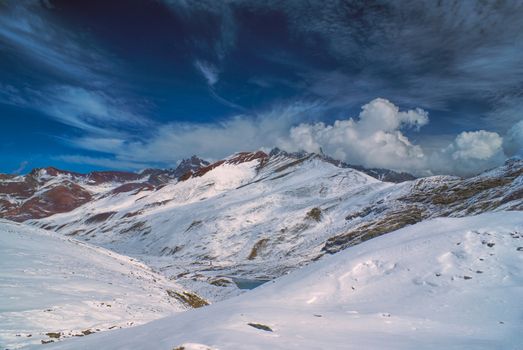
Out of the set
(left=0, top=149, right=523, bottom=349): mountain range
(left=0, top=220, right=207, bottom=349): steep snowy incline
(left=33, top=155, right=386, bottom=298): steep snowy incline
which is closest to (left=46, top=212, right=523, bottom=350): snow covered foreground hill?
(left=0, top=220, right=207, bottom=349): steep snowy incline

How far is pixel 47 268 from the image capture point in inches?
1025

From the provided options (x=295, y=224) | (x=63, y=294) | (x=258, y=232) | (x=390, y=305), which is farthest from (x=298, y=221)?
(x=390, y=305)

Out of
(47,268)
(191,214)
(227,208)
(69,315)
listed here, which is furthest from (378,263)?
(191,214)

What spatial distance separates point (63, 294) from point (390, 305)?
1824cm

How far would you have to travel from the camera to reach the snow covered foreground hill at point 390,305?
1071cm

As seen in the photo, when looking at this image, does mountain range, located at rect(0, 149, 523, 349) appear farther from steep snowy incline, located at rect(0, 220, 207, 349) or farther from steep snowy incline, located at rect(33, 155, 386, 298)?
steep snowy incline, located at rect(0, 220, 207, 349)

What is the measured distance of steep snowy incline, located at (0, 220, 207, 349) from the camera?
637 inches

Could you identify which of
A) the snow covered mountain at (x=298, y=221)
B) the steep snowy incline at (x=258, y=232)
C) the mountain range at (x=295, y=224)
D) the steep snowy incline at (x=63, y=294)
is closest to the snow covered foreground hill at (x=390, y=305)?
the steep snowy incline at (x=63, y=294)

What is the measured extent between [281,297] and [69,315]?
1092cm

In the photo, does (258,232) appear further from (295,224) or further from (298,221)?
(298,221)

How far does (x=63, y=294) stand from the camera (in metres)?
21.0

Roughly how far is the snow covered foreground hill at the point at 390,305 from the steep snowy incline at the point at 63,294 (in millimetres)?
3433

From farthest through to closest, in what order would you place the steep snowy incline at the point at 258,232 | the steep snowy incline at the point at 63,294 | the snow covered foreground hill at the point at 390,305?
the steep snowy incline at the point at 258,232 < the steep snowy incline at the point at 63,294 < the snow covered foreground hill at the point at 390,305

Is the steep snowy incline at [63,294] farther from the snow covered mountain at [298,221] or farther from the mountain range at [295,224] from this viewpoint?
the snow covered mountain at [298,221]
